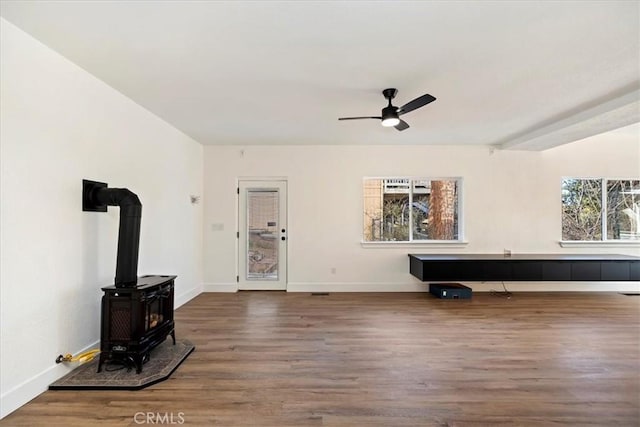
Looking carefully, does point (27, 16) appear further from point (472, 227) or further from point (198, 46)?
point (472, 227)

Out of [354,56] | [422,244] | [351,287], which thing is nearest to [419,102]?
[354,56]

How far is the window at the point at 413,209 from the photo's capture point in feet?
19.0

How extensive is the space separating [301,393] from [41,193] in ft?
8.22

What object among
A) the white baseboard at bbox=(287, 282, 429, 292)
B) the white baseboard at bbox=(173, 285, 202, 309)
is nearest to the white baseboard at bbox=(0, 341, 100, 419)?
the white baseboard at bbox=(173, 285, 202, 309)

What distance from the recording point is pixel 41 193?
239 cm

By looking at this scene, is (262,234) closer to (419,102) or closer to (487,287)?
(419,102)

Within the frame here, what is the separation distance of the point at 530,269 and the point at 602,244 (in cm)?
187

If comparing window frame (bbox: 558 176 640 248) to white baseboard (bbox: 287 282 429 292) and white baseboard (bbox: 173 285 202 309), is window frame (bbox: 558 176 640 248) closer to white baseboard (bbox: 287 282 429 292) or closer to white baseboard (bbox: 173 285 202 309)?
white baseboard (bbox: 287 282 429 292)

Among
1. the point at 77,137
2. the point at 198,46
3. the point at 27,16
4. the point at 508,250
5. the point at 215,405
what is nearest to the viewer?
the point at 27,16

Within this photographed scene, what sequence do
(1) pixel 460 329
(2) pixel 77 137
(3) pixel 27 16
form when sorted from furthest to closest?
(1) pixel 460 329 < (2) pixel 77 137 < (3) pixel 27 16

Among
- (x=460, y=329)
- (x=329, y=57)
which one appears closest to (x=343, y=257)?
(x=460, y=329)

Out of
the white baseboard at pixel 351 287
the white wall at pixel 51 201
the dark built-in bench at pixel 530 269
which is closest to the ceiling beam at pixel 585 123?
the dark built-in bench at pixel 530 269

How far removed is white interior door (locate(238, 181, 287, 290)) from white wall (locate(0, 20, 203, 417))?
2216 millimetres

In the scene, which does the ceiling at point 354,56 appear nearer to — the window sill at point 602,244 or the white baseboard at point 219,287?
the window sill at point 602,244
